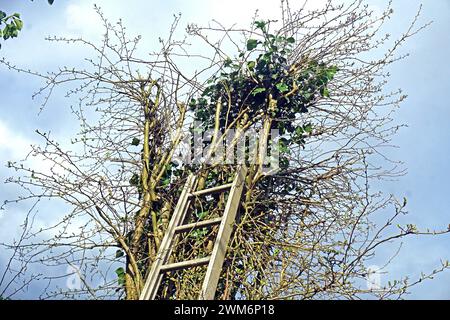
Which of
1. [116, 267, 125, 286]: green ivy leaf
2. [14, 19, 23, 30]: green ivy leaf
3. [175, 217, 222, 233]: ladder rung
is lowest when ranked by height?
[116, 267, 125, 286]: green ivy leaf

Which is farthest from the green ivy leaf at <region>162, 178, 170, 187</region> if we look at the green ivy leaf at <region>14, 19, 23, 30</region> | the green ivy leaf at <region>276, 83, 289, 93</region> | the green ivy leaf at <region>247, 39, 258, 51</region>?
the green ivy leaf at <region>14, 19, 23, 30</region>

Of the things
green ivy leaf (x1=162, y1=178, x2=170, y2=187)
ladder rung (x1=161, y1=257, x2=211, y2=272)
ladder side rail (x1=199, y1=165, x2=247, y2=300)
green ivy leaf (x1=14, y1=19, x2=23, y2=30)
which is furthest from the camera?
green ivy leaf (x1=162, y1=178, x2=170, y2=187)

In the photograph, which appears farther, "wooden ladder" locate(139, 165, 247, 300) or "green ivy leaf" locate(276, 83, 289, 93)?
"green ivy leaf" locate(276, 83, 289, 93)

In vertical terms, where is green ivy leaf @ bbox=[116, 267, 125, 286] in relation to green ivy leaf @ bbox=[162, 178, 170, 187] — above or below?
below

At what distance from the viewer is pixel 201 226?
3.59 meters

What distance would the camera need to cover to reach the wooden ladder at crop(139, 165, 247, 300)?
329 centimetres

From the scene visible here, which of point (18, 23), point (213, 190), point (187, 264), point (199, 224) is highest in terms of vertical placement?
point (18, 23)

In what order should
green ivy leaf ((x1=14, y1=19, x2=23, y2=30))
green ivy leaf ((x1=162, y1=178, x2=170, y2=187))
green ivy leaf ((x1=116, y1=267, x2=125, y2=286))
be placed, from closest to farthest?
green ivy leaf ((x1=14, y1=19, x2=23, y2=30)) → green ivy leaf ((x1=116, y1=267, x2=125, y2=286)) → green ivy leaf ((x1=162, y1=178, x2=170, y2=187))

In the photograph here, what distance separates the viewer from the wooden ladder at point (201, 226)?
3.29 m

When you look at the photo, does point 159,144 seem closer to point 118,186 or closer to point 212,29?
point 118,186

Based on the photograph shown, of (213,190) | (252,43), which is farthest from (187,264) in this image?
(252,43)

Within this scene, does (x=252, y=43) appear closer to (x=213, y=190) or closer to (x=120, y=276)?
(x=213, y=190)

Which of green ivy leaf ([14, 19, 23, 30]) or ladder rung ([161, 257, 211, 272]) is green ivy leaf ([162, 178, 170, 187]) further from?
green ivy leaf ([14, 19, 23, 30])

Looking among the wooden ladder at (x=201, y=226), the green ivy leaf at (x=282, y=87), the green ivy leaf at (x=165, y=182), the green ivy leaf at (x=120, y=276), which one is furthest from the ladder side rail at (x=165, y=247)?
the green ivy leaf at (x=282, y=87)
